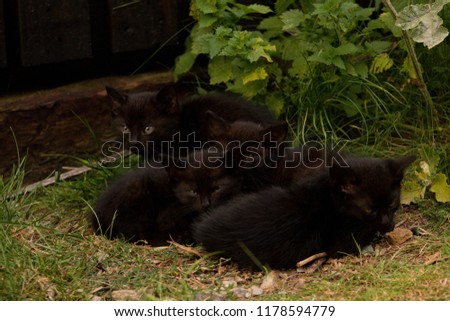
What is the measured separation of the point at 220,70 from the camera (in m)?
6.10

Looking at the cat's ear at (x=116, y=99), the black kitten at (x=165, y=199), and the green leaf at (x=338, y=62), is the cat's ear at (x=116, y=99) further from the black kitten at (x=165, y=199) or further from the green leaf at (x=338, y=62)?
the green leaf at (x=338, y=62)

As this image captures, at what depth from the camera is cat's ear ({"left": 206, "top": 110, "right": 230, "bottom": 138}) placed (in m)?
5.50

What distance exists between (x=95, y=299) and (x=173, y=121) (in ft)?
6.38

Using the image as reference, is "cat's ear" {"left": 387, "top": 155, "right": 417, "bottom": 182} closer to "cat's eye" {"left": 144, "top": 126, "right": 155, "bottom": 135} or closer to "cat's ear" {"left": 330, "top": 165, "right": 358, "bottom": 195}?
"cat's ear" {"left": 330, "top": 165, "right": 358, "bottom": 195}

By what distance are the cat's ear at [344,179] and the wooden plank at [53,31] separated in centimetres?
254

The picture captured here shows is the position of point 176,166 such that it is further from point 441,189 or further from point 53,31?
point 53,31

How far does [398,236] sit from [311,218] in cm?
60

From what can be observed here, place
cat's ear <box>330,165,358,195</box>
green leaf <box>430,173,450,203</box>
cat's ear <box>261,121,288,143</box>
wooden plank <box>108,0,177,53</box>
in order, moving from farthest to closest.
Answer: wooden plank <box>108,0,177,53</box>, cat's ear <box>261,121,288,143</box>, green leaf <box>430,173,450,203</box>, cat's ear <box>330,165,358,195</box>

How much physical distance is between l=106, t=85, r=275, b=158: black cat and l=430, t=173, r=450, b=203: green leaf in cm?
125

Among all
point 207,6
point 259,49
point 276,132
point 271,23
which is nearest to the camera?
point 276,132

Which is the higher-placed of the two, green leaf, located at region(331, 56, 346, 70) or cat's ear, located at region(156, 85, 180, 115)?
green leaf, located at region(331, 56, 346, 70)

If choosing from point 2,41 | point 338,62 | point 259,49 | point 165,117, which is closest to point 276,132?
point 259,49

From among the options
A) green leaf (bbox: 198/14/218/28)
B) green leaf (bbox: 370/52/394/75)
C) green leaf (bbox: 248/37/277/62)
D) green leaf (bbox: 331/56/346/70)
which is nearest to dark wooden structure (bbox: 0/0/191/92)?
green leaf (bbox: 198/14/218/28)
